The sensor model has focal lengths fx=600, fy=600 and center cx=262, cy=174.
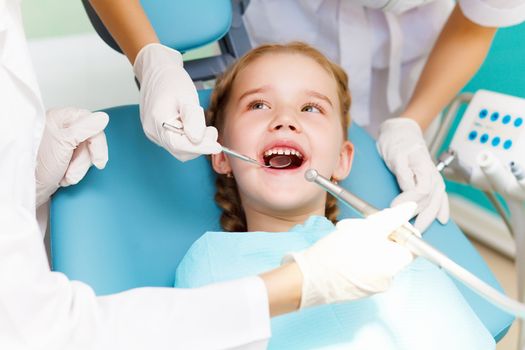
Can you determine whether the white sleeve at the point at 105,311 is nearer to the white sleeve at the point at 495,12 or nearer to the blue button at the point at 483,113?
the blue button at the point at 483,113

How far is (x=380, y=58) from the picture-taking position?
6.18 feet

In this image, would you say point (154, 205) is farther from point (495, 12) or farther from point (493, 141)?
point (495, 12)

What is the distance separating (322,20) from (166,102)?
774 millimetres

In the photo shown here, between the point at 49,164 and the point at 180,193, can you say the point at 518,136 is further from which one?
the point at 49,164

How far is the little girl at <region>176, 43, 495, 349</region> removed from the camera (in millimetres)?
1070

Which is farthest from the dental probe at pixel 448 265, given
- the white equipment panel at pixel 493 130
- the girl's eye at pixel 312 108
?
the white equipment panel at pixel 493 130

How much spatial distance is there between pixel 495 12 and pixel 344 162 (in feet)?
1.94

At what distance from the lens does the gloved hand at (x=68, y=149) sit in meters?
1.17

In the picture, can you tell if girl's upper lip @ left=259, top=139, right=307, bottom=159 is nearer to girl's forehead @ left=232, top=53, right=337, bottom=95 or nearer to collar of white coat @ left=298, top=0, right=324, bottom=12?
girl's forehead @ left=232, top=53, right=337, bottom=95

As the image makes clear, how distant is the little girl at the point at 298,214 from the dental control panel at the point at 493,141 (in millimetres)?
296

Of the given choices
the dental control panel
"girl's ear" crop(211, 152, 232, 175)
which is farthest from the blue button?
"girl's ear" crop(211, 152, 232, 175)

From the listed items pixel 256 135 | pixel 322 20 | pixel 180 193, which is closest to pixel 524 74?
pixel 322 20

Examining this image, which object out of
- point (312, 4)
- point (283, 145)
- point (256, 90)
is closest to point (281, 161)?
point (283, 145)

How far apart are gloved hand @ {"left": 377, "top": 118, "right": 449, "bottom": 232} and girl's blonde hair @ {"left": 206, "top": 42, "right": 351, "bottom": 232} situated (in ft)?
0.46
